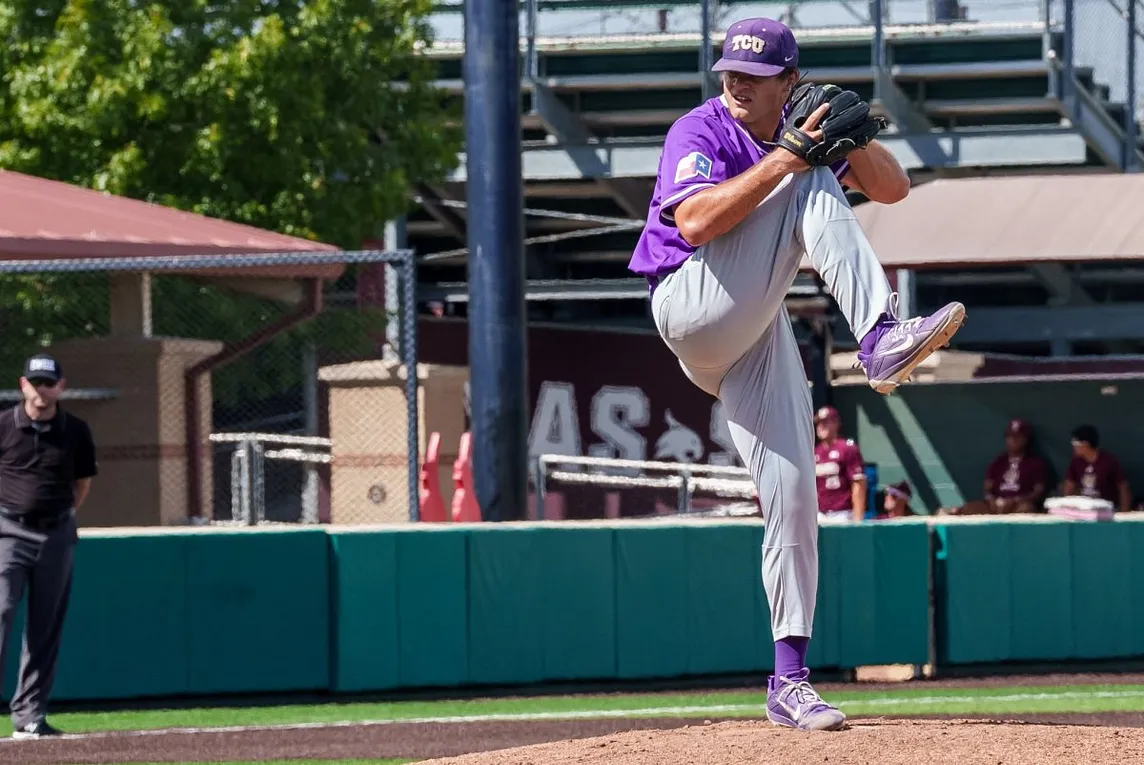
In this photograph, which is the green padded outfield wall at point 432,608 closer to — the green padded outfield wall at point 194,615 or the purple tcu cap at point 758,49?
the green padded outfield wall at point 194,615

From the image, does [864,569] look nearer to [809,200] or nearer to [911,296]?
[809,200]

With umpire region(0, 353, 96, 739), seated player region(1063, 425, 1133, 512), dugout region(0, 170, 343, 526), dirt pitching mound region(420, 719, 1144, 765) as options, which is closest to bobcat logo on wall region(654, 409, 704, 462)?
seated player region(1063, 425, 1133, 512)

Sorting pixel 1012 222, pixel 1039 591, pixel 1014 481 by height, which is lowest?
pixel 1039 591

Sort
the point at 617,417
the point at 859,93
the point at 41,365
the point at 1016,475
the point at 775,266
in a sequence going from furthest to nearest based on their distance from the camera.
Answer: the point at 617,417 → the point at 859,93 → the point at 1016,475 → the point at 41,365 → the point at 775,266

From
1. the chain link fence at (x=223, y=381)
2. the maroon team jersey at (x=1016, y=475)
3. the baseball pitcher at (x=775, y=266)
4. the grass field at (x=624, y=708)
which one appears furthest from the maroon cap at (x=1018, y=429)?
the baseball pitcher at (x=775, y=266)

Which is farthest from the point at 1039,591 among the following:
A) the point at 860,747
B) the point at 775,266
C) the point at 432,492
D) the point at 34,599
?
the point at 775,266

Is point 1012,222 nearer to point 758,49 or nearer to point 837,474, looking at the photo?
point 837,474

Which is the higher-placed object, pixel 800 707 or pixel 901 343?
pixel 901 343

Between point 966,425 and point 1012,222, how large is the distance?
184 centimetres

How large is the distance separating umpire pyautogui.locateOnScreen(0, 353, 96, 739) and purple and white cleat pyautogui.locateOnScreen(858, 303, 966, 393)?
5.28 m

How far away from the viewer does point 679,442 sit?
72.5ft

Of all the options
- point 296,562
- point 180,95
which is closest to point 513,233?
point 296,562

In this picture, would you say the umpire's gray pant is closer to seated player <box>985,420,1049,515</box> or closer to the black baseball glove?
the black baseball glove

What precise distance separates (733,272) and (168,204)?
14247mm
